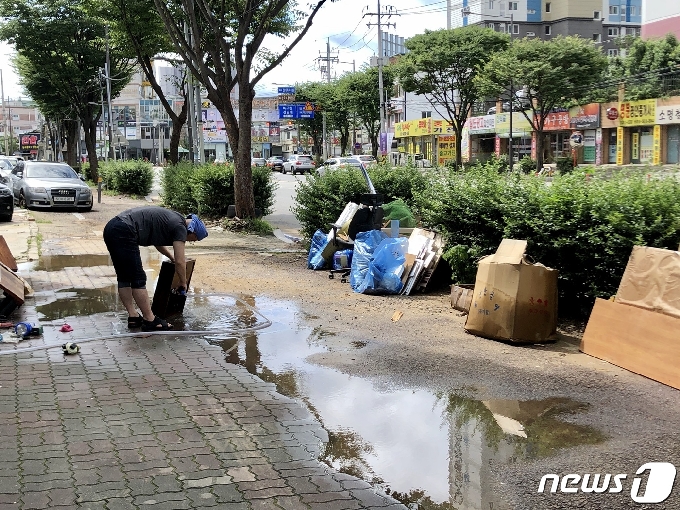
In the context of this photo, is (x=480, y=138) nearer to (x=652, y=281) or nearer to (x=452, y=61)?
(x=452, y=61)

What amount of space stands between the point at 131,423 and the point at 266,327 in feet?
9.84

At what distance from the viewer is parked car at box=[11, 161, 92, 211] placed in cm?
2192

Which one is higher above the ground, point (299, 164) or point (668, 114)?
point (668, 114)

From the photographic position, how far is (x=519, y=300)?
22.8ft

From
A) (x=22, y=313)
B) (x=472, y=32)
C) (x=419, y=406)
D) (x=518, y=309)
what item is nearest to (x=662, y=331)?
(x=518, y=309)

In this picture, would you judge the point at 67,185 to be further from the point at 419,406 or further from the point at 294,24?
the point at 419,406

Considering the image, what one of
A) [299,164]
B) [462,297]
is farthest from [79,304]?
[299,164]

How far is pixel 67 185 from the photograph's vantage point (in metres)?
22.2

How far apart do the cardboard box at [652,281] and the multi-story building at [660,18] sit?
48666 mm

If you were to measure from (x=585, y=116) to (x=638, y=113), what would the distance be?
4427mm

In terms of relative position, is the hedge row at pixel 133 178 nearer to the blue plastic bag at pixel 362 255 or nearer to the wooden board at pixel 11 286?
the blue plastic bag at pixel 362 255

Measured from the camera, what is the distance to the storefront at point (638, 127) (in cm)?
4200

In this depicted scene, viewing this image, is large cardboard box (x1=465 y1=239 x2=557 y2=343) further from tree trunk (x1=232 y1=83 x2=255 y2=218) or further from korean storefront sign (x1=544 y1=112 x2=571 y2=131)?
korean storefront sign (x1=544 y1=112 x2=571 y2=131)

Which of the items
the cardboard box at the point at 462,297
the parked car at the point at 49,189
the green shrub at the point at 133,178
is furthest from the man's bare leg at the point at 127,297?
the green shrub at the point at 133,178
